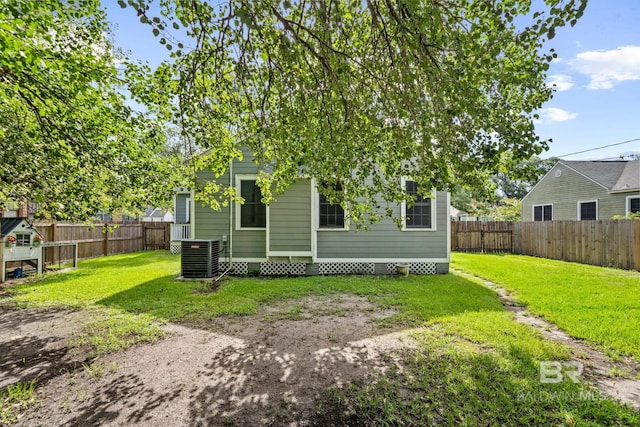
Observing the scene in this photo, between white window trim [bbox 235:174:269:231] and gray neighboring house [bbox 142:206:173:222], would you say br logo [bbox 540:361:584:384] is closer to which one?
white window trim [bbox 235:174:269:231]

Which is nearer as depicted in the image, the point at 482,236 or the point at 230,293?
the point at 230,293

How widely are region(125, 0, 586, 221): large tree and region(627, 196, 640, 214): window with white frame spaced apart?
14056 millimetres

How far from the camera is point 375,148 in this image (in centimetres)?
364

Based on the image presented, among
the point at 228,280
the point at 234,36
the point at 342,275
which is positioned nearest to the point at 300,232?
the point at 342,275

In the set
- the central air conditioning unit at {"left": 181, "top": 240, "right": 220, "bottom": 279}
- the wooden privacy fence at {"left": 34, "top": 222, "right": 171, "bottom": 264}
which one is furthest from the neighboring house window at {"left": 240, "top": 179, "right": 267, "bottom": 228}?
the wooden privacy fence at {"left": 34, "top": 222, "right": 171, "bottom": 264}

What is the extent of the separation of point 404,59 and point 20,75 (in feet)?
13.4

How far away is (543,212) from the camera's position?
16.6 m

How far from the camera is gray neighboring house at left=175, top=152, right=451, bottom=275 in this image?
7.95 meters

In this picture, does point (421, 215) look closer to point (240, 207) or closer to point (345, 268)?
point (345, 268)

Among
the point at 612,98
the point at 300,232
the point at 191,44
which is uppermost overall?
the point at 612,98

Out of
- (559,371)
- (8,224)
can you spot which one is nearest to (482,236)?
(559,371)

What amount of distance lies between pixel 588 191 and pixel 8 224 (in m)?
21.5

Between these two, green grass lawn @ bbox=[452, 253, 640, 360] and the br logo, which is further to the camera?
green grass lawn @ bbox=[452, 253, 640, 360]

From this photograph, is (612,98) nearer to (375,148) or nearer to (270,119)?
(375,148)
